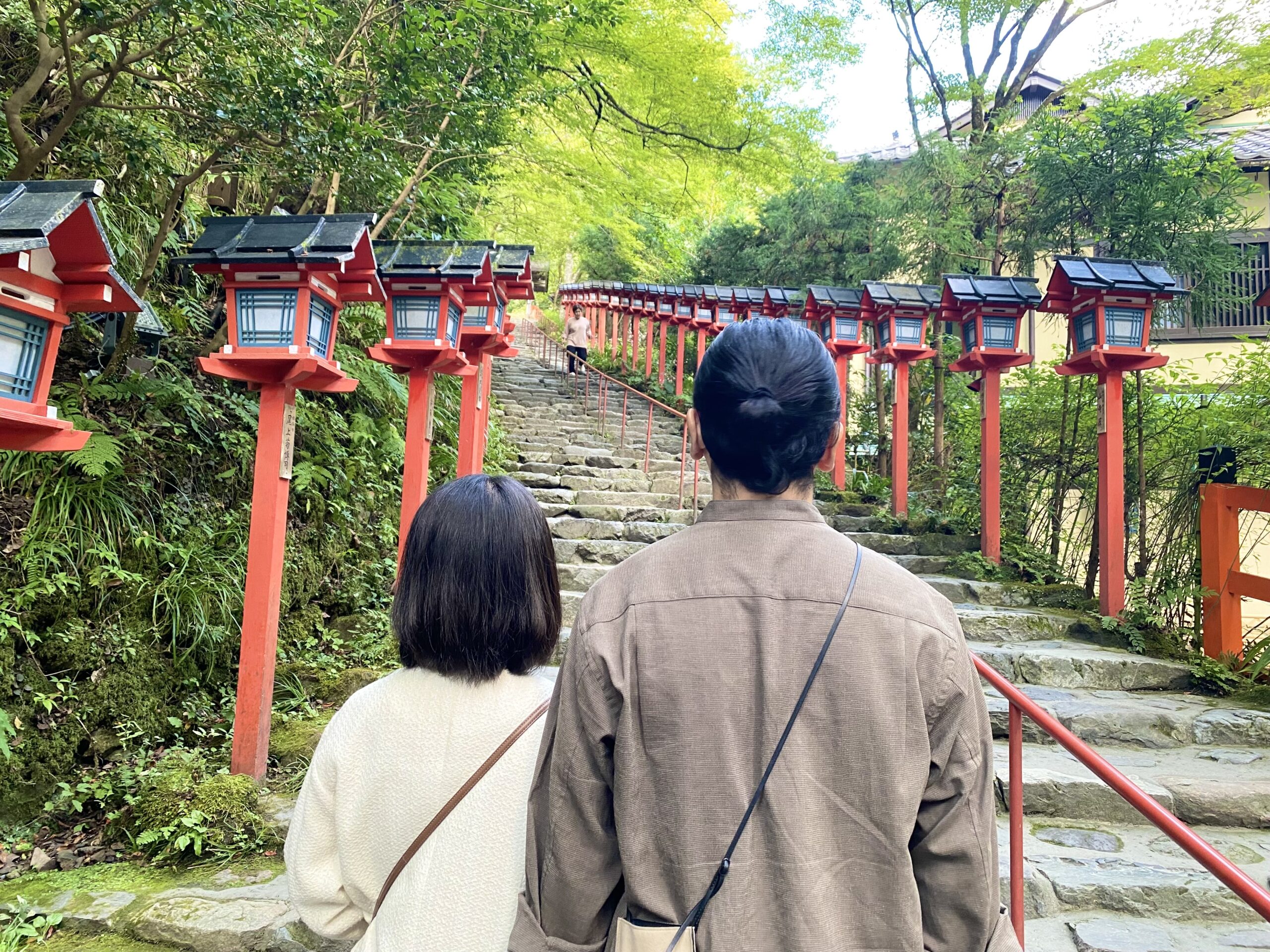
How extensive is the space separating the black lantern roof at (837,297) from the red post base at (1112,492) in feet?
12.2

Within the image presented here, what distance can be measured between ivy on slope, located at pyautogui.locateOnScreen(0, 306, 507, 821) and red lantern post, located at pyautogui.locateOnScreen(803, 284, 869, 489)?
5765mm

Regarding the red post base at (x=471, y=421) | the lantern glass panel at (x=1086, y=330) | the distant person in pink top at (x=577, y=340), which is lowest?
the red post base at (x=471, y=421)

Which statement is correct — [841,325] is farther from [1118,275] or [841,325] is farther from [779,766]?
[779,766]

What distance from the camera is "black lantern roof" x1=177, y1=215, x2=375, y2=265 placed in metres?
3.81

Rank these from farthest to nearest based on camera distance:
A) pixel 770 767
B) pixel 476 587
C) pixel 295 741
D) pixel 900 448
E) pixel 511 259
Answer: pixel 900 448 → pixel 511 259 → pixel 295 741 → pixel 476 587 → pixel 770 767

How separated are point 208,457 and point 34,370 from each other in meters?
2.71

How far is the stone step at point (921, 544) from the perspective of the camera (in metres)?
7.63

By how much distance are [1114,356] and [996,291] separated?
57.9 inches

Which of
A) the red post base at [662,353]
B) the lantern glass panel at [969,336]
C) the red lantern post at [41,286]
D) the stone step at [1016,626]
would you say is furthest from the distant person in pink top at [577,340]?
the red lantern post at [41,286]

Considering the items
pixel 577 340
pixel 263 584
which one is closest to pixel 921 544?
pixel 263 584

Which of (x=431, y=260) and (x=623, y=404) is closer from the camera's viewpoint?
(x=431, y=260)

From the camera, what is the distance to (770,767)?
1157 mm

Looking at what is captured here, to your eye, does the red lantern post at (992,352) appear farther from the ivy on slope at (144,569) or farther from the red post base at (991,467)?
the ivy on slope at (144,569)

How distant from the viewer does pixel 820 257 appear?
556 inches
